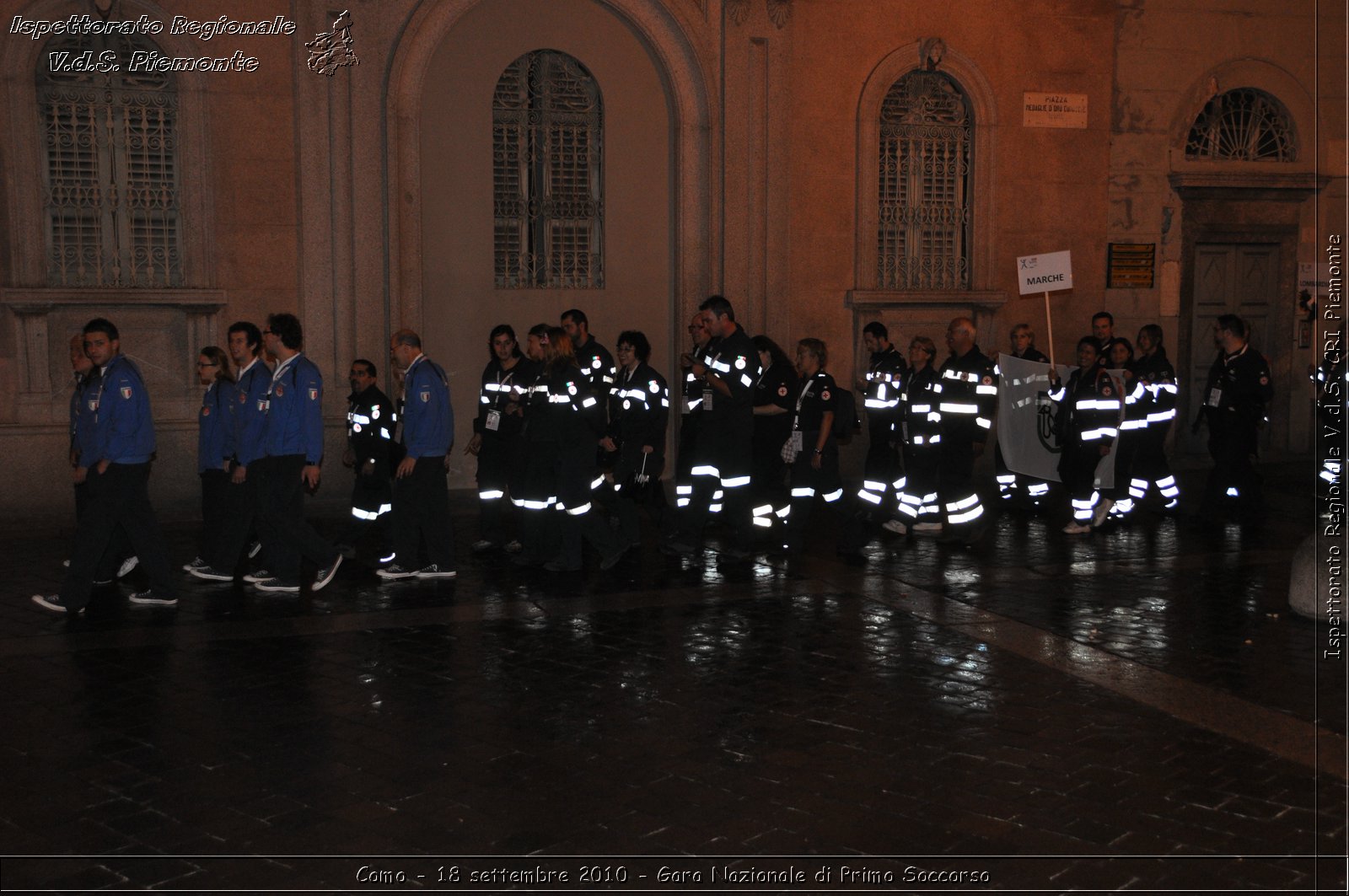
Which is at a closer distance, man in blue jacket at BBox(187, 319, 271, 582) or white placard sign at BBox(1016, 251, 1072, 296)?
man in blue jacket at BBox(187, 319, 271, 582)

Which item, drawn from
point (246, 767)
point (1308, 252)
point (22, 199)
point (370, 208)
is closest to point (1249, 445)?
point (1308, 252)

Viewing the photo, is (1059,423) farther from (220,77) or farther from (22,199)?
(22,199)

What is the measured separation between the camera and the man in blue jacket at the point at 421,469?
9633mm

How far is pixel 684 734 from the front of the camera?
20.6 ft

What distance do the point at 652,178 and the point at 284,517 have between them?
23.9 ft

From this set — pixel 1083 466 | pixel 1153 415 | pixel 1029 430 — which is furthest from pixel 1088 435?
pixel 1029 430

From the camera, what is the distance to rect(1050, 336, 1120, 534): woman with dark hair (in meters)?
11.9

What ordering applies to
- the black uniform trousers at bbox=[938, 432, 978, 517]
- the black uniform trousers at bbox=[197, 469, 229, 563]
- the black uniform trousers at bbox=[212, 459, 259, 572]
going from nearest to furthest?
the black uniform trousers at bbox=[212, 459, 259, 572] → the black uniform trousers at bbox=[197, 469, 229, 563] → the black uniform trousers at bbox=[938, 432, 978, 517]

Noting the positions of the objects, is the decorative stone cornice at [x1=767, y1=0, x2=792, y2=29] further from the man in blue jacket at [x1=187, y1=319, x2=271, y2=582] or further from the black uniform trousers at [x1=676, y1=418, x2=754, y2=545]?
the man in blue jacket at [x1=187, y1=319, x2=271, y2=582]

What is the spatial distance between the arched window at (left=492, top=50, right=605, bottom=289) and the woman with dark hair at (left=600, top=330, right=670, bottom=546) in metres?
4.14

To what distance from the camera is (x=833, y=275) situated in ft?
51.0

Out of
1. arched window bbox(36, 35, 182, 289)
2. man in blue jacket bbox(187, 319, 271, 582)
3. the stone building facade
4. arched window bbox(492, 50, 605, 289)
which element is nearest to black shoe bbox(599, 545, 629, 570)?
man in blue jacket bbox(187, 319, 271, 582)

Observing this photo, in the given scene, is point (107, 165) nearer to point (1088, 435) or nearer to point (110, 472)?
point (110, 472)

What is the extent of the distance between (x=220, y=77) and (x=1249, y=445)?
1078cm
